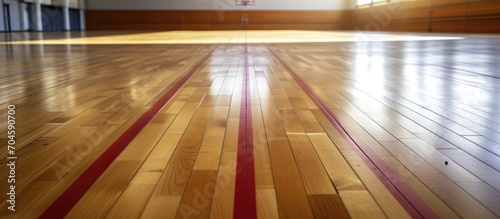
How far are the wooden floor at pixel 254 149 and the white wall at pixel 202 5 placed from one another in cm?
1924

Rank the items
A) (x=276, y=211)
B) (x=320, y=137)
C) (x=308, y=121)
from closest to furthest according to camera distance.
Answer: (x=276, y=211) → (x=320, y=137) → (x=308, y=121)

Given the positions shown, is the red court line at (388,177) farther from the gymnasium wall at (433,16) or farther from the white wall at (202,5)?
the white wall at (202,5)

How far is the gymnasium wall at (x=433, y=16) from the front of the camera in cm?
1180

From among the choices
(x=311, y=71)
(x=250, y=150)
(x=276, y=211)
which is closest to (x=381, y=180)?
(x=276, y=211)

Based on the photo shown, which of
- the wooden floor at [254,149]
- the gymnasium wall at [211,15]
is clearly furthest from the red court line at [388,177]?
the gymnasium wall at [211,15]

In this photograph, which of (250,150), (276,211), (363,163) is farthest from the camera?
(250,150)

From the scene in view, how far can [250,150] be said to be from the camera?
1723 millimetres

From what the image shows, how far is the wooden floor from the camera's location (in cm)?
123

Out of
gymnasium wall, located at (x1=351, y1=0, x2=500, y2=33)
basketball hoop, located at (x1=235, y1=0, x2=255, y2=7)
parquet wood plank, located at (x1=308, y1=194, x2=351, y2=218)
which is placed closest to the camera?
parquet wood plank, located at (x1=308, y1=194, x2=351, y2=218)

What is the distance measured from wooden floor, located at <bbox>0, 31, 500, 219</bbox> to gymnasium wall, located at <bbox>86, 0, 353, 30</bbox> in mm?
19181

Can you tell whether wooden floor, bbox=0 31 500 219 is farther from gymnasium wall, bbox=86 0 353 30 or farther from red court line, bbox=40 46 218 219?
gymnasium wall, bbox=86 0 353 30

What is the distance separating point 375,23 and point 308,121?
1779cm

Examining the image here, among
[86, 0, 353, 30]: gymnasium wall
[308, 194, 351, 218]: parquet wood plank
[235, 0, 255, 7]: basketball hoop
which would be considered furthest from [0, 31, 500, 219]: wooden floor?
[235, 0, 255, 7]: basketball hoop

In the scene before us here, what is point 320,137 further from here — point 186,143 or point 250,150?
point 186,143
